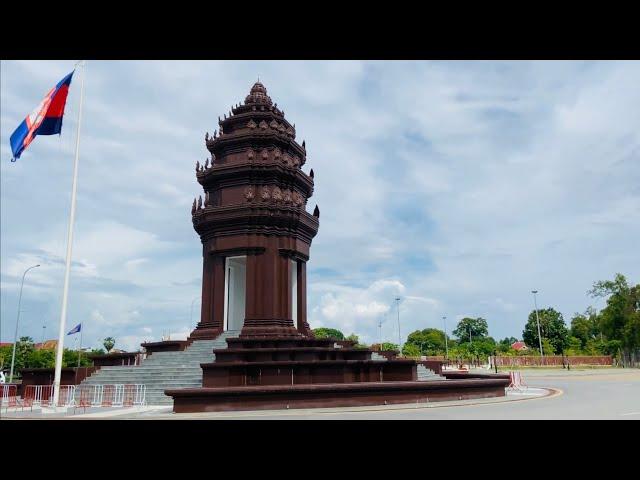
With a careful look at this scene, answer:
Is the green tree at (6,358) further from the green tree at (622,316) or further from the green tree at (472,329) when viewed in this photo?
the green tree at (472,329)

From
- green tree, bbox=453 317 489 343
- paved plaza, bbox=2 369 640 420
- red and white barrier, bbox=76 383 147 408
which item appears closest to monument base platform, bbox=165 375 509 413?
paved plaza, bbox=2 369 640 420

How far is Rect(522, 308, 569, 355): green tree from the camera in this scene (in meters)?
81.3

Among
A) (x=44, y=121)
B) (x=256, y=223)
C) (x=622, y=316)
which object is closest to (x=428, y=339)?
(x=622, y=316)

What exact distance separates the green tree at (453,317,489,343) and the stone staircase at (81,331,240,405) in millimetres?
118058

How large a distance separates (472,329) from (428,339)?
15942 millimetres

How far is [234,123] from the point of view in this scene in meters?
27.8

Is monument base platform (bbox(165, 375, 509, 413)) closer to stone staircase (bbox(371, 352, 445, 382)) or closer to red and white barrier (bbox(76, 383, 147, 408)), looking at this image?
red and white barrier (bbox(76, 383, 147, 408))

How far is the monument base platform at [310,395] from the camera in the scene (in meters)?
14.7

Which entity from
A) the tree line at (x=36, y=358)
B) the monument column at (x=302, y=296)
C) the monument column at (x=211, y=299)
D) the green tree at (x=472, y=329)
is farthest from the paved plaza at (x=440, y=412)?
the green tree at (x=472, y=329)

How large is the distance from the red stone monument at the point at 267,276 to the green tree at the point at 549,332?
6712 cm

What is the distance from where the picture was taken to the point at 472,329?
131000 millimetres

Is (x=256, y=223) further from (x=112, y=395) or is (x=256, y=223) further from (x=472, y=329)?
(x=472, y=329)
